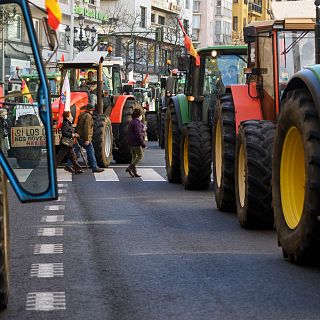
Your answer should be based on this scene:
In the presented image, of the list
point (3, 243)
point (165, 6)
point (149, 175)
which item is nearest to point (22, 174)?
point (3, 243)

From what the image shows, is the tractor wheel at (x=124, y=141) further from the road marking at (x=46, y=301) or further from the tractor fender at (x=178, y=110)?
the road marking at (x=46, y=301)

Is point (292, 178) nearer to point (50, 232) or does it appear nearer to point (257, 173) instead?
point (257, 173)

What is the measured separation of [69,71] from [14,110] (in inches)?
828

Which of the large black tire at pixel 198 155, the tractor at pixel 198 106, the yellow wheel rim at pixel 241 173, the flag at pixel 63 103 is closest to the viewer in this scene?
the yellow wheel rim at pixel 241 173

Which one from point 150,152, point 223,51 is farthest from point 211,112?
point 150,152

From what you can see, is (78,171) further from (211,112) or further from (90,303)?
(90,303)

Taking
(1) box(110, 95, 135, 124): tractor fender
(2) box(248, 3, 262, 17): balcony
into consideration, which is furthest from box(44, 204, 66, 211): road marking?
(2) box(248, 3, 262, 17): balcony

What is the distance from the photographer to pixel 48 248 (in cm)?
1202

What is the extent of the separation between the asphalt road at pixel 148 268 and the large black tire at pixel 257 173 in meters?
0.21

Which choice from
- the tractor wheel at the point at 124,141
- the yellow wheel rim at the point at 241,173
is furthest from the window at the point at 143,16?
the yellow wheel rim at the point at 241,173

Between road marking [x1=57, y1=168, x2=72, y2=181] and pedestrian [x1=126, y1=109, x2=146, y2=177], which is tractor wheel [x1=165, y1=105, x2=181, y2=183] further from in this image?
pedestrian [x1=126, y1=109, x2=146, y2=177]

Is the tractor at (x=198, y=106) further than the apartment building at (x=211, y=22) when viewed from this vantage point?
No

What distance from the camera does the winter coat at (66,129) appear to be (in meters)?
25.9

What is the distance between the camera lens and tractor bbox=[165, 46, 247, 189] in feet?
65.7
